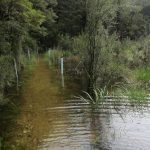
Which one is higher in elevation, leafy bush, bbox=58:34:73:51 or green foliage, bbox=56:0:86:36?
green foliage, bbox=56:0:86:36

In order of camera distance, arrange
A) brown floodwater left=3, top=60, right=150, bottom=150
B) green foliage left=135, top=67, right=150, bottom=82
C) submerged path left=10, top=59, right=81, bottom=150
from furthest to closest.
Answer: green foliage left=135, top=67, right=150, bottom=82, submerged path left=10, top=59, right=81, bottom=150, brown floodwater left=3, top=60, right=150, bottom=150

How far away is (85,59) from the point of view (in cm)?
1917

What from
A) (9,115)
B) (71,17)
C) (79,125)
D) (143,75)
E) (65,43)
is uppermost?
(79,125)

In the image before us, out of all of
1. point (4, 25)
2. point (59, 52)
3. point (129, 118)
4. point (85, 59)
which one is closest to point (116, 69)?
point (85, 59)

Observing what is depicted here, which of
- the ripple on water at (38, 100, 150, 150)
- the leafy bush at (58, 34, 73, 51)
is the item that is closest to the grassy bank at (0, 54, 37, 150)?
the ripple on water at (38, 100, 150, 150)

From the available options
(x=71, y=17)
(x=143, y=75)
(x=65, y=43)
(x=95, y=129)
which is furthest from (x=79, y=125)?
(x=71, y=17)

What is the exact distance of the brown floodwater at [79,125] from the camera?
10.6 metres

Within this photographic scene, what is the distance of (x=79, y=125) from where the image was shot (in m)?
12.4

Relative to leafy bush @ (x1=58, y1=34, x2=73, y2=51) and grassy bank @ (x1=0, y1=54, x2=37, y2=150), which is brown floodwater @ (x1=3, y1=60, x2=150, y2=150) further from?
leafy bush @ (x1=58, y1=34, x2=73, y2=51)

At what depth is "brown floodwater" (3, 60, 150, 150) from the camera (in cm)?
1061

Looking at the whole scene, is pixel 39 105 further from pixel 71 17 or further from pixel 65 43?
pixel 71 17

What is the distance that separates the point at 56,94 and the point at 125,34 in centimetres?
3114

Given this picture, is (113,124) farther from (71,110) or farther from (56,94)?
(56,94)

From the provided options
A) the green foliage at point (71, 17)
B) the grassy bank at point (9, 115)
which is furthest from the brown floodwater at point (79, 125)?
the green foliage at point (71, 17)
